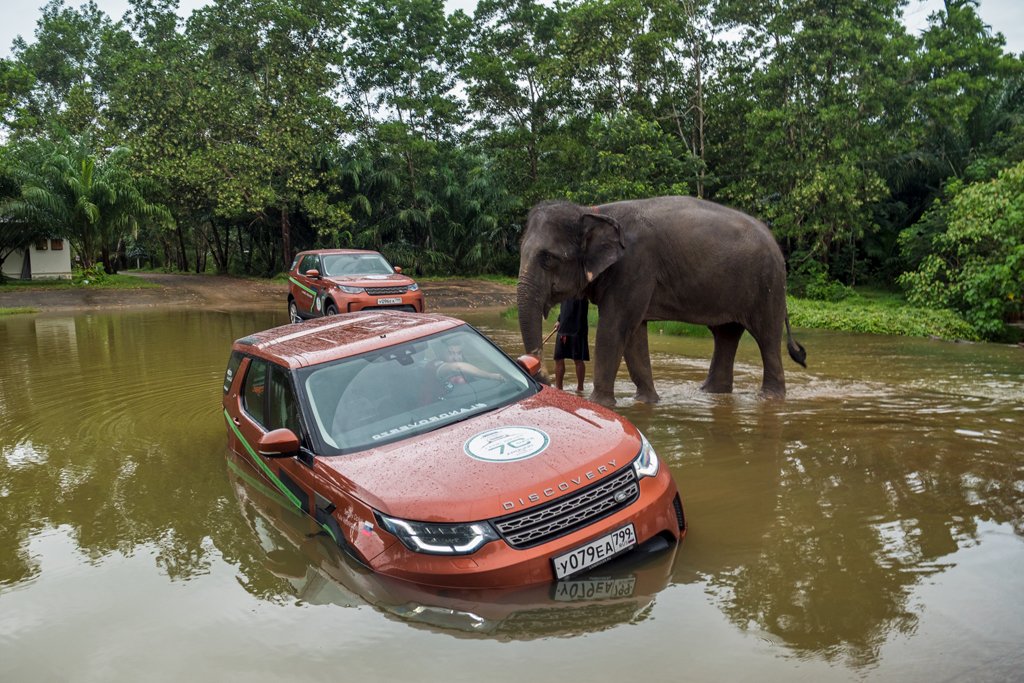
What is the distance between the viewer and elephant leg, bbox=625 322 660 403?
959cm

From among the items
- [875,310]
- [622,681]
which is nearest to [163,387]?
[622,681]

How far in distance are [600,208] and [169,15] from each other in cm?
3880

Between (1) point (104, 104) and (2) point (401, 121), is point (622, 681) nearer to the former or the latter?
(2) point (401, 121)

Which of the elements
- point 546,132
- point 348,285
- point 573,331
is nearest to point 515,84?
point 546,132

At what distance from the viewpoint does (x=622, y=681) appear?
3.46 meters

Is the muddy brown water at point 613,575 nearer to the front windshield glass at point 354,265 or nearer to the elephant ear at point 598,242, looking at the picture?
the elephant ear at point 598,242

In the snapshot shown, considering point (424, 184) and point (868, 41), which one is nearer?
point (868, 41)

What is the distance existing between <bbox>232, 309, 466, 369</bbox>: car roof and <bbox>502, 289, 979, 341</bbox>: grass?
37.2 ft

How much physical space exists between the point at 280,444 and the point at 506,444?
4.35 ft

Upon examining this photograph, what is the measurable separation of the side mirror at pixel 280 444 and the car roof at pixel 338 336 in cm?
65

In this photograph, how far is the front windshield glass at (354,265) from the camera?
17625 millimetres

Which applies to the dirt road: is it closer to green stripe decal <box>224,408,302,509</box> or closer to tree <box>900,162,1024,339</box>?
tree <box>900,162,1024,339</box>

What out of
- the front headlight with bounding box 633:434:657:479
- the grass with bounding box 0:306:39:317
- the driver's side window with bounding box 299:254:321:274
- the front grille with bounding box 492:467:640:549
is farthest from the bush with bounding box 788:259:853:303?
the grass with bounding box 0:306:39:317

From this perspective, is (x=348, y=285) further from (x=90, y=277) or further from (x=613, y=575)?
(x=90, y=277)
